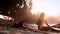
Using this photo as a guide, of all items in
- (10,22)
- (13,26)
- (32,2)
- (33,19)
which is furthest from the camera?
(32,2)

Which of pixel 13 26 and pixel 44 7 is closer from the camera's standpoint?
pixel 13 26

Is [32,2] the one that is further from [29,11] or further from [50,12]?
[50,12]

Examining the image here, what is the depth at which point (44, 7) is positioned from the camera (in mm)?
3740

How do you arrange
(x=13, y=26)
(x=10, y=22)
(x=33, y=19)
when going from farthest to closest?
1. (x=33, y=19)
2. (x=10, y=22)
3. (x=13, y=26)

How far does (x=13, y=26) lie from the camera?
3.05 meters

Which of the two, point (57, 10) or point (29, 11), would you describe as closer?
point (57, 10)

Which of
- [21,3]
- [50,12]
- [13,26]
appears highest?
[21,3]

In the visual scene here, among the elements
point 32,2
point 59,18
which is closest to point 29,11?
point 32,2

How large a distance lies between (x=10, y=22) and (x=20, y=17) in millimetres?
624

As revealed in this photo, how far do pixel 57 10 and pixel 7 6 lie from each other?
1.37 metres

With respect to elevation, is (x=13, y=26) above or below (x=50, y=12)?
below

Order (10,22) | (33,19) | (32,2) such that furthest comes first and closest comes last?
(32,2), (33,19), (10,22)

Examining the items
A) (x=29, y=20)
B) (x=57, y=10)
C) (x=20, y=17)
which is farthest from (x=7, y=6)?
(x=57, y=10)

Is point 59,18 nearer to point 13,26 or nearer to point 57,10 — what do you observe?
point 57,10
